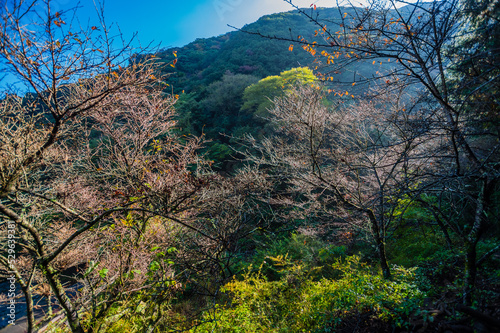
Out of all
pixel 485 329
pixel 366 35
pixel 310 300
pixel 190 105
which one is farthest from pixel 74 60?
pixel 190 105

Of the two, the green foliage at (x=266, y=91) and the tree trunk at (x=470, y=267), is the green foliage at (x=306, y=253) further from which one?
the green foliage at (x=266, y=91)

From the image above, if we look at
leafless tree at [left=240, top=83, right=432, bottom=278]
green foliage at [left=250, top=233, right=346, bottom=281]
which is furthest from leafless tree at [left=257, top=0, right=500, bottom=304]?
green foliage at [left=250, top=233, right=346, bottom=281]

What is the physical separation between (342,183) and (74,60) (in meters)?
5.17

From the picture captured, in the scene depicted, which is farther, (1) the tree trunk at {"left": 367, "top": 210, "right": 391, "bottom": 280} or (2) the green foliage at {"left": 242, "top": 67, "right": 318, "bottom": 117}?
(2) the green foliage at {"left": 242, "top": 67, "right": 318, "bottom": 117}

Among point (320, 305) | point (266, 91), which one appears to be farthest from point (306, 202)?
point (266, 91)

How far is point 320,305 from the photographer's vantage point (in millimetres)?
2918

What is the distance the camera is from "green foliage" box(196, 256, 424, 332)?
2.46m

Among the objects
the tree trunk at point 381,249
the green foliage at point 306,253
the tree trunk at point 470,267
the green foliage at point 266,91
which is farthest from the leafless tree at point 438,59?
the green foliage at point 266,91

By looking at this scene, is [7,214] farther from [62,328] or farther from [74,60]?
[62,328]

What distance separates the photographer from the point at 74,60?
209 centimetres

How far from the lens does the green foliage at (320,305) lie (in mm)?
2459

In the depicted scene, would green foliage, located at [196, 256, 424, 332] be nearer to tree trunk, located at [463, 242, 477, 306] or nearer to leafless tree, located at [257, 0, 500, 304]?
tree trunk, located at [463, 242, 477, 306]

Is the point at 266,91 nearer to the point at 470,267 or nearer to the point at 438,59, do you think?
the point at 438,59

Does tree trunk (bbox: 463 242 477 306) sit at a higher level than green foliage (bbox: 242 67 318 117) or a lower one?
lower
